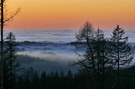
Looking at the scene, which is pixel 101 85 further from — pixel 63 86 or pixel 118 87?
pixel 63 86

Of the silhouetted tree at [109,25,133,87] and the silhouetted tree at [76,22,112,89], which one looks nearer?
the silhouetted tree at [76,22,112,89]

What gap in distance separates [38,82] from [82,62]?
38101 mm

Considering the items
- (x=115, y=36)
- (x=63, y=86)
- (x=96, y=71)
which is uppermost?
(x=115, y=36)

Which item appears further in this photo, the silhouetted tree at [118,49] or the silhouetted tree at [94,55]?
the silhouetted tree at [118,49]

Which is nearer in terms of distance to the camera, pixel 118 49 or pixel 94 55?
pixel 94 55

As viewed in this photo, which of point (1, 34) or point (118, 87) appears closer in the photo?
point (1, 34)

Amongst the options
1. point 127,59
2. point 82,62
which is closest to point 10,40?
point 82,62

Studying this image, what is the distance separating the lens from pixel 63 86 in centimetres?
8200

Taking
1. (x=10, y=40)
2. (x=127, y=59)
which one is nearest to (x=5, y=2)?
(x=10, y=40)

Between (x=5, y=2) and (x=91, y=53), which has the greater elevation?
(x=5, y=2)

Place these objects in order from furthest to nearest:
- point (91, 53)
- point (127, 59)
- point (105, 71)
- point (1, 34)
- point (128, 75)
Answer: point (128, 75) → point (127, 59) → point (105, 71) → point (91, 53) → point (1, 34)

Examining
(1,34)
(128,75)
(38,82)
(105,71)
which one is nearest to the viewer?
(1,34)

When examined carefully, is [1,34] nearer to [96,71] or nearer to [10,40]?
[96,71]

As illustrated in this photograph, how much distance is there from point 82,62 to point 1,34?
23.7 m
